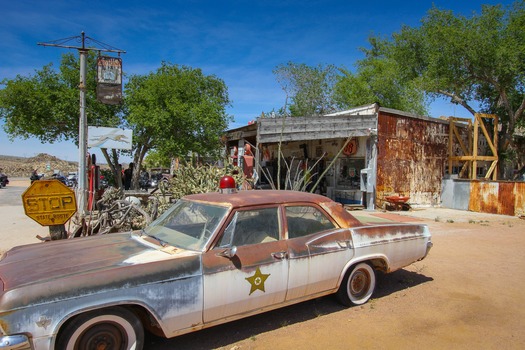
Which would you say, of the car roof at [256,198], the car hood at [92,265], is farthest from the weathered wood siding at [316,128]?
the car hood at [92,265]

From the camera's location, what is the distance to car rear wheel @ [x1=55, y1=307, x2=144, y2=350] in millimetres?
2678

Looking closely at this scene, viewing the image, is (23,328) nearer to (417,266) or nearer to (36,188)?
(36,188)

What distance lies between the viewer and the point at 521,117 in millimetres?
18828

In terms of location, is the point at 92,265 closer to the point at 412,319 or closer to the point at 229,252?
the point at 229,252

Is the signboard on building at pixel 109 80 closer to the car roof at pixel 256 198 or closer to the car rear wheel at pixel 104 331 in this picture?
the car roof at pixel 256 198

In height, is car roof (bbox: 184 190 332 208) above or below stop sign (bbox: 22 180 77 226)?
above

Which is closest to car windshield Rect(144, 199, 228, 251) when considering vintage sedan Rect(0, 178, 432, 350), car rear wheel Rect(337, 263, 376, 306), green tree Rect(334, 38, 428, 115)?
vintage sedan Rect(0, 178, 432, 350)

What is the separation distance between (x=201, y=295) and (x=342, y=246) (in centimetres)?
177

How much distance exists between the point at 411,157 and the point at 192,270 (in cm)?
1407

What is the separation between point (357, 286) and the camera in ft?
14.5

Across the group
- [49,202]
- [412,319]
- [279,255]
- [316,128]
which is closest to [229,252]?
[279,255]

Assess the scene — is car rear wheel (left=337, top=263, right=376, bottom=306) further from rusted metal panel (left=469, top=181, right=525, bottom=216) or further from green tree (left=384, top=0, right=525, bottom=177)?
green tree (left=384, top=0, right=525, bottom=177)

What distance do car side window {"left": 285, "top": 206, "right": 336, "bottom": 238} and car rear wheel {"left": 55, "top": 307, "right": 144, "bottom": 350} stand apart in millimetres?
1757

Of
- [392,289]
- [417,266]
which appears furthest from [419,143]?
[392,289]
